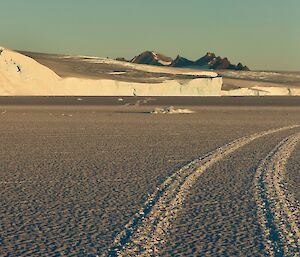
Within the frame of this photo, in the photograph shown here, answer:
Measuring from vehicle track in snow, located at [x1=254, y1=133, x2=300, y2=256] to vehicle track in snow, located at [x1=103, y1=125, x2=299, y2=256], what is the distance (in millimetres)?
987

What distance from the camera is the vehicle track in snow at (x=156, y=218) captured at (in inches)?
210

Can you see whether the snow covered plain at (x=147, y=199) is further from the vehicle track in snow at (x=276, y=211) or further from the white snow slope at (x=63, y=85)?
the white snow slope at (x=63, y=85)

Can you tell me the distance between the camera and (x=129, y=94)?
3482 inches

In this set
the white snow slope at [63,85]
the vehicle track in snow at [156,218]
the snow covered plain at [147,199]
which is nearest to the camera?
the vehicle track in snow at [156,218]

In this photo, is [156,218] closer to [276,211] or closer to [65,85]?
[276,211]

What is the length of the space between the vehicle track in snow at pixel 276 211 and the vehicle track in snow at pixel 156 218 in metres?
0.99

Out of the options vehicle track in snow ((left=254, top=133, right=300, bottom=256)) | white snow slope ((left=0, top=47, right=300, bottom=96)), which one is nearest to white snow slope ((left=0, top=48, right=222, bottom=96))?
white snow slope ((left=0, top=47, right=300, bottom=96))

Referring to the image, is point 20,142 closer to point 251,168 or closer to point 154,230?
point 251,168

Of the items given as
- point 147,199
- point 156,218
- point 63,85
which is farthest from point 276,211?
point 63,85

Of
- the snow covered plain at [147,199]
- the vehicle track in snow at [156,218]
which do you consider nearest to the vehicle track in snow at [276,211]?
the snow covered plain at [147,199]

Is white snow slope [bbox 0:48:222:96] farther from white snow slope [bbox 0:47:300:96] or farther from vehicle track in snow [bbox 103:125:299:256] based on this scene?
vehicle track in snow [bbox 103:125:299:256]

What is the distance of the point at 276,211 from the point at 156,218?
1.43 m

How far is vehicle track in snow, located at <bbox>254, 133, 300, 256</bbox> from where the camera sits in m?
5.42

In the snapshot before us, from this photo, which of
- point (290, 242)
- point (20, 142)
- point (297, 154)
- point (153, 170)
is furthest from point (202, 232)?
point (20, 142)
